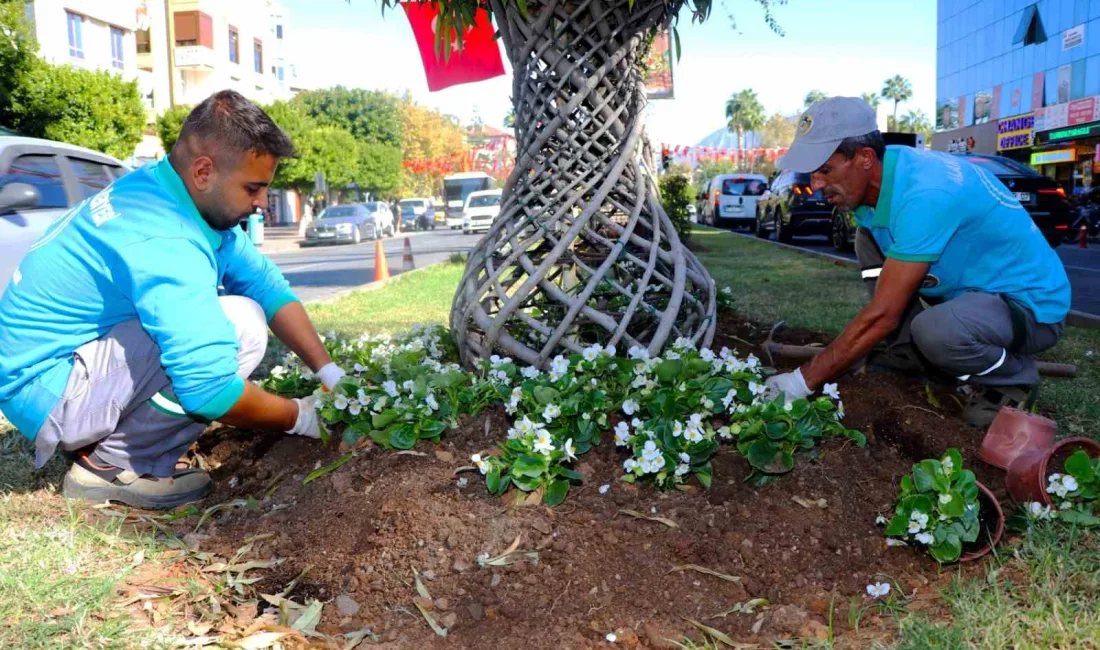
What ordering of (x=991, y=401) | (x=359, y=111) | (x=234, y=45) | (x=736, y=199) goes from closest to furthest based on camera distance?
(x=991, y=401) → (x=736, y=199) → (x=234, y=45) → (x=359, y=111)

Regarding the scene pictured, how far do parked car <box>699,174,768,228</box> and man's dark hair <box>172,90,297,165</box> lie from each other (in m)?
25.6

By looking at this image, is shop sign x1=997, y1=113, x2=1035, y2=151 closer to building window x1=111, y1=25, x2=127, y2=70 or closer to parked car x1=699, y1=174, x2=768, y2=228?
parked car x1=699, y1=174, x2=768, y2=228

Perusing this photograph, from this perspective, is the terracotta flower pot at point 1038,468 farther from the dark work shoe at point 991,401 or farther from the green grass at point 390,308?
the green grass at point 390,308

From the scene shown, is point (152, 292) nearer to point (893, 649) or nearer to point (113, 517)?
point (113, 517)

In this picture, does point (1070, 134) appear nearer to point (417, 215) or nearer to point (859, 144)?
point (417, 215)

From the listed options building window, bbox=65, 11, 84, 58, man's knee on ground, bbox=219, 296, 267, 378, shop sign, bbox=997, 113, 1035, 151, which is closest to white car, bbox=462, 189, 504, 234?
building window, bbox=65, 11, 84, 58

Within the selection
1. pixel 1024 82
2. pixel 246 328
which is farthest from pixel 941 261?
pixel 1024 82

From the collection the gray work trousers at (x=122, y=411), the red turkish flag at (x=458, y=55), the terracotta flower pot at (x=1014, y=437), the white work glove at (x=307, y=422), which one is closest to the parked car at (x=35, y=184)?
the red turkish flag at (x=458, y=55)

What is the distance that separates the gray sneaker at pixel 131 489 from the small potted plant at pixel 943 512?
2.21m

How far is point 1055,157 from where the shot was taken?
125 feet

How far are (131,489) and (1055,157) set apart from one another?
4286 cm

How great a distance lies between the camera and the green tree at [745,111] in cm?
10138

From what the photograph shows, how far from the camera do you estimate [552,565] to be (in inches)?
89.9

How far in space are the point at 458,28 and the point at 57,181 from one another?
4.66 meters
